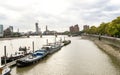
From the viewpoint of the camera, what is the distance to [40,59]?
6425 cm

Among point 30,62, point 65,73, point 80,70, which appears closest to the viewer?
point 65,73

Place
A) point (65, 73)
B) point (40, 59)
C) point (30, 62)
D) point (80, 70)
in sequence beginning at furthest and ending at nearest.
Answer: point (40, 59), point (30, 62), point (80, 70), point (65, 73)

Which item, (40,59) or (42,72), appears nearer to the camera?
(42,72)

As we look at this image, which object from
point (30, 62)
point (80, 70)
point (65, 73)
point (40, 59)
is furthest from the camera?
point (40, 59)

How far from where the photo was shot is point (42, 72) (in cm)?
4834

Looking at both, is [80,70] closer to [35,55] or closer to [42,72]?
[42,72]

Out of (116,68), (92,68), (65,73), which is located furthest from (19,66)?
(116,68)

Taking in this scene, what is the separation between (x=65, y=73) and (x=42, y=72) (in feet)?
14.8

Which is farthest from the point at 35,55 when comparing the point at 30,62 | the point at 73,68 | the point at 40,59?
the point at 73,68

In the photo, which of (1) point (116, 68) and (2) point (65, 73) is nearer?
(2) point (65, 73)

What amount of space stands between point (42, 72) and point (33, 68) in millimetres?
4872

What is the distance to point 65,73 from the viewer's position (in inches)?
1833

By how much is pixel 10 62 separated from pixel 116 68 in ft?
71.0

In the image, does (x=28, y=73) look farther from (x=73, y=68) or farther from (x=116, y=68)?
(x=116, y=68)
